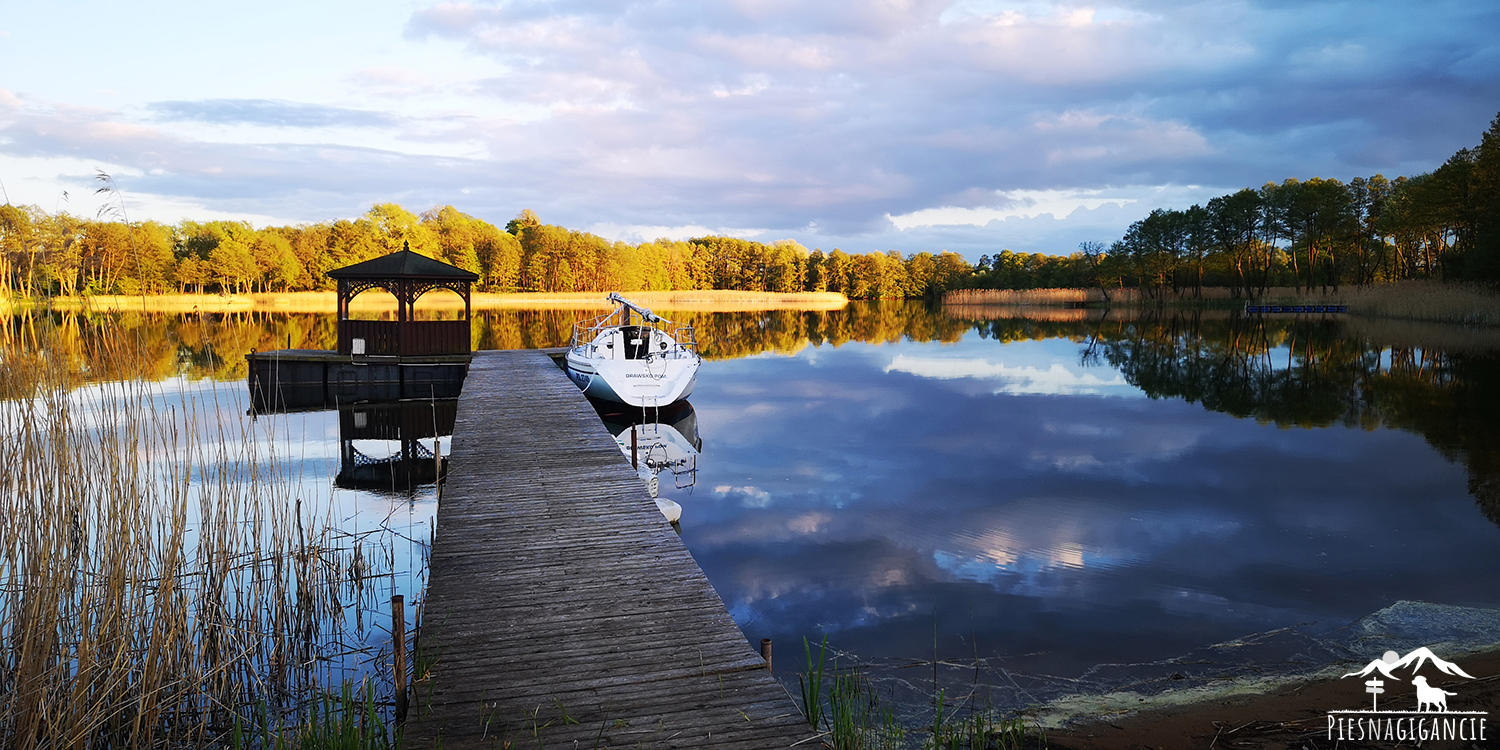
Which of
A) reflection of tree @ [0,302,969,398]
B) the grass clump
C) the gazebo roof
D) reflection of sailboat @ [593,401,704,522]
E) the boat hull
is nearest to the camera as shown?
the grass clump

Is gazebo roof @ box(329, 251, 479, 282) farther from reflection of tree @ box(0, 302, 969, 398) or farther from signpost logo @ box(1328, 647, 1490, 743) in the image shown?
signpost logo @ box(1328, 647, 1490, 743)

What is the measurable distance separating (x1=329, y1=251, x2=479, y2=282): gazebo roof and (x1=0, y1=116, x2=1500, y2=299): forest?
2.11 meters

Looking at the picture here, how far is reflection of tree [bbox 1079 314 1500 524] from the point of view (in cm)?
1566

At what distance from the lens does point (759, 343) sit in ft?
131

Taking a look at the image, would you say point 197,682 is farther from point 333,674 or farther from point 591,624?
point 591,624

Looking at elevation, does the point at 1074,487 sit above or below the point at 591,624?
below

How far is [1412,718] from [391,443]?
597 inches

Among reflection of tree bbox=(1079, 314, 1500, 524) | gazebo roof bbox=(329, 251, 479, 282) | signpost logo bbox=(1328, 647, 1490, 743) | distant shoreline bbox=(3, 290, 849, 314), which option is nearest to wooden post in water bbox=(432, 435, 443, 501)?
gazebo roof bbox=(329, 251, 479, 282)

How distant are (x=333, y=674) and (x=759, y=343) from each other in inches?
1354

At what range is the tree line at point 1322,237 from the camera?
3988 cm

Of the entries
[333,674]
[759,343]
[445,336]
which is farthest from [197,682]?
[759,343]

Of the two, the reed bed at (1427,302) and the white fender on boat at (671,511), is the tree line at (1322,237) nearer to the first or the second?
the reed bed at (1427,302)

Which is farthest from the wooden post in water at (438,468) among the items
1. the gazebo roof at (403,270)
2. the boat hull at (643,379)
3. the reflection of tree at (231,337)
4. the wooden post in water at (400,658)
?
the gazebo roof at (403,270)

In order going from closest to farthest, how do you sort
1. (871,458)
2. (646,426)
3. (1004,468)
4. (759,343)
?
(1004,468) → (871,458) → (646,426) → (759,343)
